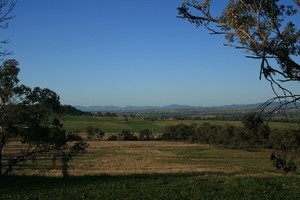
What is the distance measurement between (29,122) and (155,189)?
680 inches

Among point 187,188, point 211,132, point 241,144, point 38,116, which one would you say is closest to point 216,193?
point 187,188

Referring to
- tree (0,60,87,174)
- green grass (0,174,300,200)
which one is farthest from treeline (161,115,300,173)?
tree (0,60,87,174)

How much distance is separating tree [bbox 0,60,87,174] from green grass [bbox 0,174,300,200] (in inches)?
421

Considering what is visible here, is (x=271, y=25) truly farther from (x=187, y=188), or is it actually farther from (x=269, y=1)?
(x=187, y=188)

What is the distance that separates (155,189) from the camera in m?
14.9

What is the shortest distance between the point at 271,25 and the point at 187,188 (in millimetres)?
6699

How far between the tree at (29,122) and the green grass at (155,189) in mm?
10687

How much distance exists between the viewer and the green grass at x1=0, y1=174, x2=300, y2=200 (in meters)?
13.5

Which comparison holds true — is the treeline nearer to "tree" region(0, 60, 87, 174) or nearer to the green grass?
the green grass

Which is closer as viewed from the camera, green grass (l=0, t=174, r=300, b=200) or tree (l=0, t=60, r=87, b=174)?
green grass (l=0, t=174, r=300, b=200)

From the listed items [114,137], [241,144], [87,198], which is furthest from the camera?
[114,137]

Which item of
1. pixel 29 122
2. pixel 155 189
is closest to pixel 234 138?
pixel 29 122

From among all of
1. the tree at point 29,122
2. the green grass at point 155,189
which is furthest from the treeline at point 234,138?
the tree at point 29,122

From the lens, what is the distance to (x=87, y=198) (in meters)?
13.3
